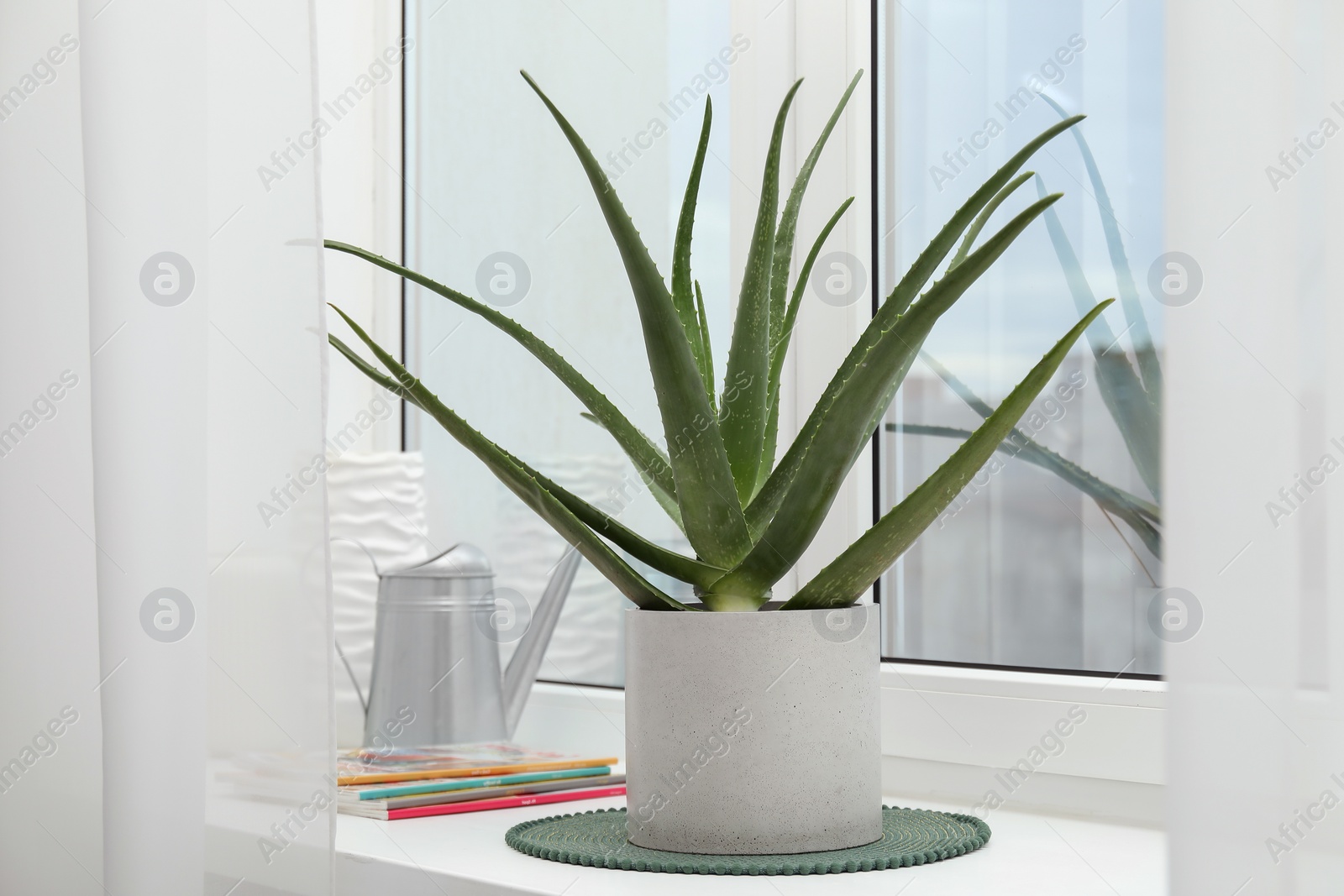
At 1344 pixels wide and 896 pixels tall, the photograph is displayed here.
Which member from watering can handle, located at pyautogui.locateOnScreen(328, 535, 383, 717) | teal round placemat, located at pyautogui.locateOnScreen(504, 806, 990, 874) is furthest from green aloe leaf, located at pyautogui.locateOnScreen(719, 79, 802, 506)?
watering can handle, located at pyautogui.locateOnScreen(328, 535, 383, 717)

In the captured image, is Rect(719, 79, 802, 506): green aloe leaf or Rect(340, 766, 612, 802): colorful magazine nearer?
Rect(719, 79, 802, 506): green aloe leaf

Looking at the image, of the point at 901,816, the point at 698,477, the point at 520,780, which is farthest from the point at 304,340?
the point at 901,816

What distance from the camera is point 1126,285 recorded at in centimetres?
83

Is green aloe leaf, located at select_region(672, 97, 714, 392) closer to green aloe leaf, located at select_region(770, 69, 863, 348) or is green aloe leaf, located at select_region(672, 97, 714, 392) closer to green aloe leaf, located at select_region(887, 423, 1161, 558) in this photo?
green aloe leaf, located at select_region(770, 69, 863, 348)

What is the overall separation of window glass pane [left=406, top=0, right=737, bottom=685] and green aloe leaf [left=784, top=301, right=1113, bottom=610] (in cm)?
40

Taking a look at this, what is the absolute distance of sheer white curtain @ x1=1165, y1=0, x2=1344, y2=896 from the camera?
0.42 m

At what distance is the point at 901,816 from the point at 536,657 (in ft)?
1.33

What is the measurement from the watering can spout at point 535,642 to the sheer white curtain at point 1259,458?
62 cm

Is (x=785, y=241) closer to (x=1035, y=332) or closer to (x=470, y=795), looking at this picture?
(x=1035, y=332)

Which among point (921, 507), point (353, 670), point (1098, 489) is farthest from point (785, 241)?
point (353, 670)

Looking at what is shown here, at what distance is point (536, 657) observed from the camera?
Result: 1062 millimetres

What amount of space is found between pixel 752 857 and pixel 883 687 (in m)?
0.32

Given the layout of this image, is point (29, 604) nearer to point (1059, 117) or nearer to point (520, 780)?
point (520, 780)

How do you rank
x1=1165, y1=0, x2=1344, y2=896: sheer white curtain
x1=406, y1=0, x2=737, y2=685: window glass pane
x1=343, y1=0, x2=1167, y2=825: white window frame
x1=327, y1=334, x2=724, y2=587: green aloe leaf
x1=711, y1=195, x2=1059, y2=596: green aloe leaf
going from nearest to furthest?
x1=1165, y1=0, x2=1344, y2=896: sheer white curtain
x1=711, y1=195, x2=1059, y2=596: green aloe leaf
x1=327, y1=334, x2=724, y2=587: green aloe leaf
x1=343, y1=0, x2=1167, y2=825: white window frame
x1=406, y1=0, x2=737, y2=685: window glass pane
